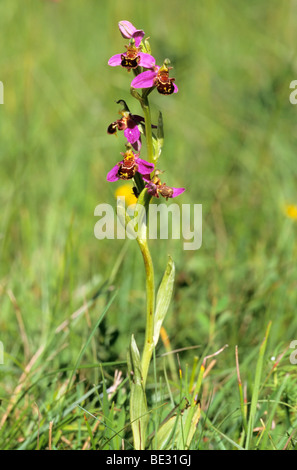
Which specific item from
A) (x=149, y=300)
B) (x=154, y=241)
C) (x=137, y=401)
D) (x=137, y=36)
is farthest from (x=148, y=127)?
(x=154, y=241)

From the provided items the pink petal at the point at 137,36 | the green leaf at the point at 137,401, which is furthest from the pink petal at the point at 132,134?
the green leaf at the point at 137,401

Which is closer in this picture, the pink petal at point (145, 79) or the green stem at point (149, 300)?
the pink petal at point (145, 79)

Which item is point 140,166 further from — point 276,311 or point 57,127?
point 57,127

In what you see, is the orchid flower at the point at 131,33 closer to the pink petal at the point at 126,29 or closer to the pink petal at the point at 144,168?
the pink petal at the point at 126,29

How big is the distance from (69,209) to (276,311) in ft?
4.74

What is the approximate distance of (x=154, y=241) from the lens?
9.70ft

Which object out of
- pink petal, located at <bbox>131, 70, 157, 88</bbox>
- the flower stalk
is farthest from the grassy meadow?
pink petal, located at <bbox>131, 70, 157, 88</bbox>

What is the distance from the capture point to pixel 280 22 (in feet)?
16.6

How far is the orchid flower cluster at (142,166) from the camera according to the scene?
55.8 inches

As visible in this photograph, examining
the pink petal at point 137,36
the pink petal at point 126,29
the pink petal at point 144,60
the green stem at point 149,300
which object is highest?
the pink petal at point 126,29

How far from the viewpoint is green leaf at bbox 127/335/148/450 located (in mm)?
1508

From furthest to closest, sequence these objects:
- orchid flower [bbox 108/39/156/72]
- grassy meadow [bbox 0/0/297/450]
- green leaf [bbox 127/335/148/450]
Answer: grassy meadow [bbox 0/0/297/450] → green leaf [bbox 127/335/148/450] → orchid flower [bbox 108/39/156/72]

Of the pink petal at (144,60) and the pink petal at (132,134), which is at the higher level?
the pink petal at (144,60)

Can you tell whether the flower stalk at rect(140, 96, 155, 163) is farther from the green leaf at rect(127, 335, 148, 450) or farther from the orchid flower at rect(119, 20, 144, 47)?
the green leaf at rect(127, 335, 148, 450)
